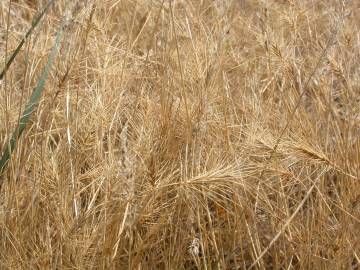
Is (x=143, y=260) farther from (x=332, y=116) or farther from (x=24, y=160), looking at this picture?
(x=332, y=116)

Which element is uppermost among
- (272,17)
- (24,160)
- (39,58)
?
(272,17)

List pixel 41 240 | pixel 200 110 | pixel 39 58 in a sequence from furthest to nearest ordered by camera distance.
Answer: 1. pixel 39 58
2. pixel 200 110
3. pixel 41 240

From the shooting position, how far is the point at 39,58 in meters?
1.43

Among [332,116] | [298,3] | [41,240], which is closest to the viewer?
[41,240]

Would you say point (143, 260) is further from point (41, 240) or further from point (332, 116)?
point (332, 116)

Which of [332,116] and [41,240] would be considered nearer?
[41,240]

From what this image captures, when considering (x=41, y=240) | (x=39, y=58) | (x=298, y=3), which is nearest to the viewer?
(x=41, y=240)

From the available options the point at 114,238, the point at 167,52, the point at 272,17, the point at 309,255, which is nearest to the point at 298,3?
the point at 272,17

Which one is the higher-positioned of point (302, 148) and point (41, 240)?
point (302, 148)

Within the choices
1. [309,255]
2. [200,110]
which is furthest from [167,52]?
[309,255]

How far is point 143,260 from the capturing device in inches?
48.3

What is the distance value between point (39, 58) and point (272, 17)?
801 mm

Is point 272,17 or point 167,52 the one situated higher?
point 272,17

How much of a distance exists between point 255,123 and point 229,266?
1.07 feet
